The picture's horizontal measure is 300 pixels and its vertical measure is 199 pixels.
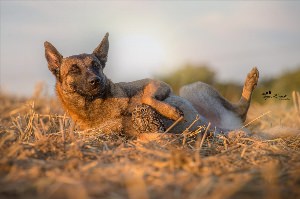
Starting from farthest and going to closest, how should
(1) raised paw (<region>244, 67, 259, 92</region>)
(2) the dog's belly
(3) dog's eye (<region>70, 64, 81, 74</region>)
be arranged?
(1) raised paw (<region>244, 67, 259, 92</region>), (2) the dog's belly, (3) dog's eye (<region>70, 64, 81, 74</region>)

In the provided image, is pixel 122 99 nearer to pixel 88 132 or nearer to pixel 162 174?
pixel 88 132

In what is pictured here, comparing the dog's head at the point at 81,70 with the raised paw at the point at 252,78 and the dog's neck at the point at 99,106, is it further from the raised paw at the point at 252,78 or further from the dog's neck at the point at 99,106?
the raised paw at the point at 252,78

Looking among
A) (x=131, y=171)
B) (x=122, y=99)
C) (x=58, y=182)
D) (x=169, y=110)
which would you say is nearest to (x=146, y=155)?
(x=131, y=171)

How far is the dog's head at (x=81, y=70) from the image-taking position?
5.44 metres

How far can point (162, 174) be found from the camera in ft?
10.6

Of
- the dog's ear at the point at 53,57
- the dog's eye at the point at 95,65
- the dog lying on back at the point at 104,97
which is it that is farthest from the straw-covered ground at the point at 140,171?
Answer: the dog's ear at the point at 53,57

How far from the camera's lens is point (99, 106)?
5680 mm

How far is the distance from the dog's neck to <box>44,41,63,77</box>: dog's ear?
0.38 meters

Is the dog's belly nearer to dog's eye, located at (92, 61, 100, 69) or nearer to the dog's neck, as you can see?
the dog's neck

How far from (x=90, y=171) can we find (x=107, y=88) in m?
2.44

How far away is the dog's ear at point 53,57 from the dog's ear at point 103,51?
50 cm

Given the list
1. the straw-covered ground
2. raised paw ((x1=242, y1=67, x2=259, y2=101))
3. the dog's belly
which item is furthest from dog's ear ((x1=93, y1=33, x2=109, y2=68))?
raised paw ((x1=242, y1=67, x2=259, y2=101))

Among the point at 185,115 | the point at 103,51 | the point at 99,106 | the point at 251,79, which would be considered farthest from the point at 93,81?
the point at 251,79

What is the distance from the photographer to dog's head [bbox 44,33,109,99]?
544 centimetres
